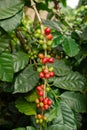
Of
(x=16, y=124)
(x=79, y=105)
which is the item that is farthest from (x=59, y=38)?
(x=16, y=124)

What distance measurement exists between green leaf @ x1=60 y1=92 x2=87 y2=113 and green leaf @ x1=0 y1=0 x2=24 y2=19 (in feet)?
1.13

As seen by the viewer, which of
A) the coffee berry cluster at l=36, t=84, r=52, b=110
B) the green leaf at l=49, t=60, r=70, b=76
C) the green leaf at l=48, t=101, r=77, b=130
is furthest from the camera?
the green leaf at l=49, t=60, r=70, b=76

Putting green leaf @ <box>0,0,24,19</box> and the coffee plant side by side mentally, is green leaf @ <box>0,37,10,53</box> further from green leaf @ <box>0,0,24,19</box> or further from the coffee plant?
green leaf @ <box>0,0,24,19</box>

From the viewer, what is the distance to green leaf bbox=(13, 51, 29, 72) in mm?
1021

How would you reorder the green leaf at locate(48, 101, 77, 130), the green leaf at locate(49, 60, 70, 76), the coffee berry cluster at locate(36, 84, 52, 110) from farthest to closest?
the green leaf at locate(49, 60, 70, 76) < the green leaf at locate(48, 101, 77, 130) < the coffee berry cluster at locate(36, 84, 52, 110)

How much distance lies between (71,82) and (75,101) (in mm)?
73

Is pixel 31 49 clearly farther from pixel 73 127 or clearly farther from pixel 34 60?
pixel 73 127

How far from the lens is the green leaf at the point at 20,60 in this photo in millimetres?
1021

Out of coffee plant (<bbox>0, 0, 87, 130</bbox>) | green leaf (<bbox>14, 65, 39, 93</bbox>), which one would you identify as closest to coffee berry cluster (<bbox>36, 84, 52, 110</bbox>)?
coffee plant (<bbox>0, 0, 87, 130</bbox>)

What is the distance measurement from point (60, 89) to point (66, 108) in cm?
15

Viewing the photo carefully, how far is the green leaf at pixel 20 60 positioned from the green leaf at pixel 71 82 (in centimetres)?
13

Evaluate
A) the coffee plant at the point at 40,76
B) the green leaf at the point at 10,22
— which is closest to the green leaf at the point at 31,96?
the coffee plant at the point at 40,76

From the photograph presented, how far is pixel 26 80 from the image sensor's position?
39.7 inches

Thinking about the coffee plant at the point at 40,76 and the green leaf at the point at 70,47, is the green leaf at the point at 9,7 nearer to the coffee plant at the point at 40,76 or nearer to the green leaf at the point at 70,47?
the coffee plant at the point at 40,76
